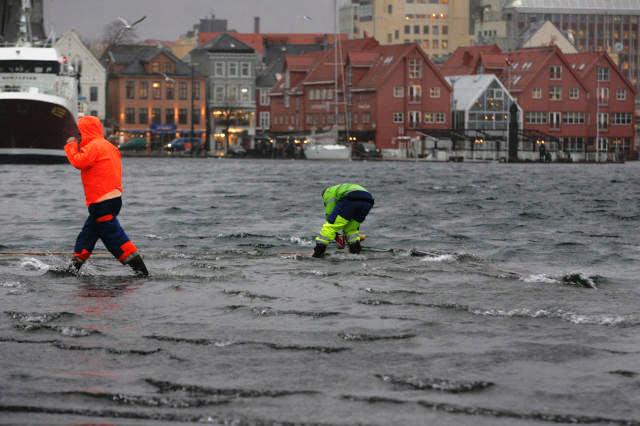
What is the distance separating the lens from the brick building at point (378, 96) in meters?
117

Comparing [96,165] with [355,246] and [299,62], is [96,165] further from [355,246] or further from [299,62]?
[299,62]

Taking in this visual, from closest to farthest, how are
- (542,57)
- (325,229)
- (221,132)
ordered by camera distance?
(325,229), (542,57), (221,132)

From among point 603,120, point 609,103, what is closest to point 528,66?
point 603,120

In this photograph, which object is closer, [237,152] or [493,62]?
[237,152]

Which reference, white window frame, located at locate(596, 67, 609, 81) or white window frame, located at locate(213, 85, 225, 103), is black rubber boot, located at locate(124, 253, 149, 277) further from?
white window frame, located at locate(213, 85, 225, 103)

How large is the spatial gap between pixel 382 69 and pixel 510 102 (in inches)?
494

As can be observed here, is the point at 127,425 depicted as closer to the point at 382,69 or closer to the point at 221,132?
the point at 382,69

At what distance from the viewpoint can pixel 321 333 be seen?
1006 centimetres

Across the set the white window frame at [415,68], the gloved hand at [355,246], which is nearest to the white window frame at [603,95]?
the white window frame at [415,68]

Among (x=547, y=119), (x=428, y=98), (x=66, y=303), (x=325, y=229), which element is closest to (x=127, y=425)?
(x=66, y=303)

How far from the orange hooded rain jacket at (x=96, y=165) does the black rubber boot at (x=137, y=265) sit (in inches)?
30.7

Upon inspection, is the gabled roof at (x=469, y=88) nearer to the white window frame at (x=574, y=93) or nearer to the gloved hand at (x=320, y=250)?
the white window frame at (x=574, y=93)

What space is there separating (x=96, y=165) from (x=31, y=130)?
59.7 metres

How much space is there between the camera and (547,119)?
12612cm
